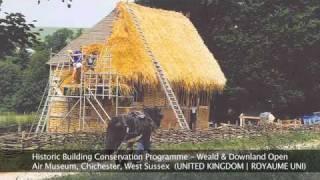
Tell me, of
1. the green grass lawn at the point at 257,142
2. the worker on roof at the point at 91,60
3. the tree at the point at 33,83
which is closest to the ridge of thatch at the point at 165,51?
the worker on roof at the point at 91,60

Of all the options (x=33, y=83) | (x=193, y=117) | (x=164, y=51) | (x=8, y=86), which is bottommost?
(x=193, y=117)

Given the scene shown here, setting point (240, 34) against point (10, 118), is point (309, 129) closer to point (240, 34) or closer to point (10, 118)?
point (240, 34)

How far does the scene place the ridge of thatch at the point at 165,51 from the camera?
16578 millimetres

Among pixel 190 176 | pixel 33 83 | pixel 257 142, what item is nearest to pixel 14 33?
pixel 33 83

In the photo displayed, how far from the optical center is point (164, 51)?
18.0 metres

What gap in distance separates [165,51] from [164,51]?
1.7 inches

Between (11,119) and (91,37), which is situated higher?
(91,37)

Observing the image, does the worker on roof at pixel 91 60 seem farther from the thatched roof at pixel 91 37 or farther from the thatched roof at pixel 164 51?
the thatched roof at pixel 91 37

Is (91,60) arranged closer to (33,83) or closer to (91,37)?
(91,37)

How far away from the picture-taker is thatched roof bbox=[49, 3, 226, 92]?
16.6 meters

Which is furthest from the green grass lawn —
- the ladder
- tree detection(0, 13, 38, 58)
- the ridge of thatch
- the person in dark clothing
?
tree detection(0, 13, 38, 58)

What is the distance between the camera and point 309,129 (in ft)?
59.3

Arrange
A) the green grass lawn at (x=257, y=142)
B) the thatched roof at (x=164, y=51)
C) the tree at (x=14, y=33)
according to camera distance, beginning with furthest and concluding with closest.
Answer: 1. the thatched roof at (x=164, y=51)
2. the green grass lawn at (x=257, y=142)
3. the tree at (x=14, y=33)

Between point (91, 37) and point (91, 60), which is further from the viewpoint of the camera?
point (91, 37)
